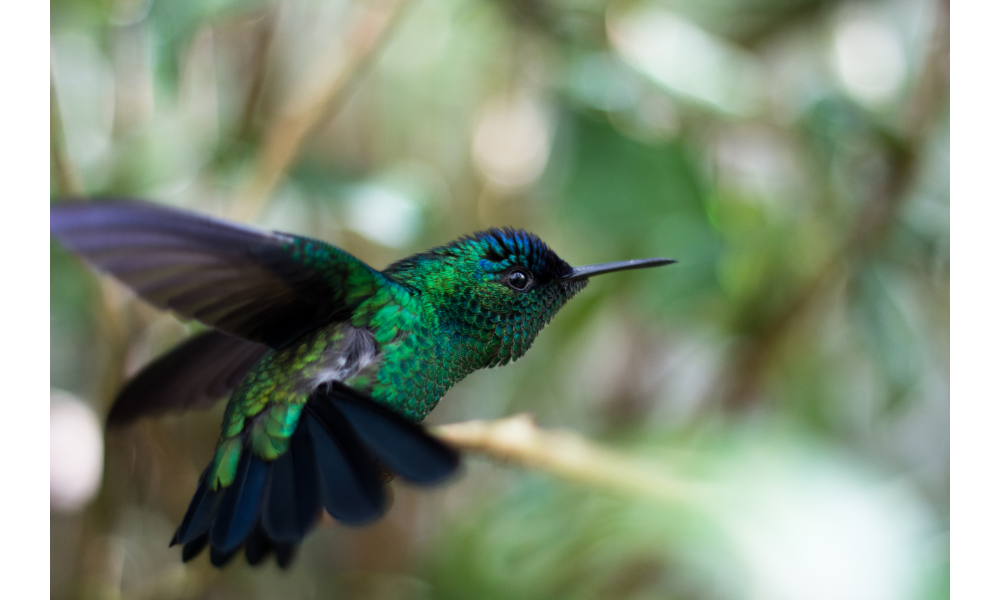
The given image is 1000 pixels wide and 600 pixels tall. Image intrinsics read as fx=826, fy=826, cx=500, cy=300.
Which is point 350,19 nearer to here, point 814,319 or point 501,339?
point 814,319

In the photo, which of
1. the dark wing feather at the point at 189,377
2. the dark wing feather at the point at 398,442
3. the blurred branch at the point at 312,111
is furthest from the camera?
the blurred branch at the point at 312,111

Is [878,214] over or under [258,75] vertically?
under

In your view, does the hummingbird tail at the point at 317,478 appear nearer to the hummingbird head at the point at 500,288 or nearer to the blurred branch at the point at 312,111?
the hummingbird head at the point at 500,288

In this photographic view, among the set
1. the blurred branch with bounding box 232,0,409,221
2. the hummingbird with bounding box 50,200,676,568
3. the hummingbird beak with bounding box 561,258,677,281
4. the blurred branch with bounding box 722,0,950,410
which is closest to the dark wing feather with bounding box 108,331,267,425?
the hummingbird with bounding box 50,200,676,568

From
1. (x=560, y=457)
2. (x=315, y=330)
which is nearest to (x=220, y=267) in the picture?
(x=315, y=330)

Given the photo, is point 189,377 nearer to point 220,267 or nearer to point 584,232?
point 220,267

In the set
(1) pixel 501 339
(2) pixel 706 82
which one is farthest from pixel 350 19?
(1) pixel 501 339

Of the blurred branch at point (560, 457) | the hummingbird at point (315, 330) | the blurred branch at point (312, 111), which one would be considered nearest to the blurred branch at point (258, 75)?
the blurred branch at point (312, 111)
